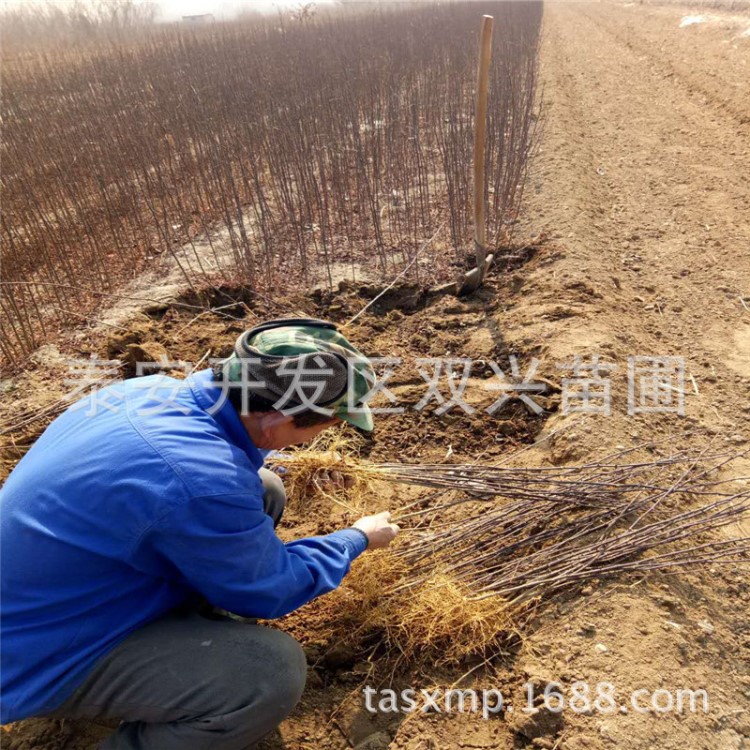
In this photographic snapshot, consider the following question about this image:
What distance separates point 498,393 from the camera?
293 centimetres

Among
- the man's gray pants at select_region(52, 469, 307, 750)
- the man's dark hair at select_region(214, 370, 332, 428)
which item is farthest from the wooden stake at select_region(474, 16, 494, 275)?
the man's gray pants at select_region(52, 469, 307, 750)

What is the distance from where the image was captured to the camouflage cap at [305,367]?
53.7 inches

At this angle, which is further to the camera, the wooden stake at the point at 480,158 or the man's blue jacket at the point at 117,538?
the wooden stake at the point at 480,158

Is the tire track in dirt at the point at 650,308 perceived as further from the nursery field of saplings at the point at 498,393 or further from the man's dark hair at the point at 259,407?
the man's dark hair at the point at 259,407

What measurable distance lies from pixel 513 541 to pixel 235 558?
111cm

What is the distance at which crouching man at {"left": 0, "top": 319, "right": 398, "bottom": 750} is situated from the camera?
125 cm

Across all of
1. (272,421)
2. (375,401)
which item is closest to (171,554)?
(272,421)

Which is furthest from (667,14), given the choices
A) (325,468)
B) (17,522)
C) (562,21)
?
(17,522)

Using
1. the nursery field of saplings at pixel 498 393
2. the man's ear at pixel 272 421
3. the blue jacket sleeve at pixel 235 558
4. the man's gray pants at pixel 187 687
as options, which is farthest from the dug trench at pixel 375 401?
the man's ear at pixel 272 421

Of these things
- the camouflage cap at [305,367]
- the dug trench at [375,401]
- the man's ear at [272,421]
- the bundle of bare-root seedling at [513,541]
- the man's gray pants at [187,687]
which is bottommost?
the dug trench at [375,401]

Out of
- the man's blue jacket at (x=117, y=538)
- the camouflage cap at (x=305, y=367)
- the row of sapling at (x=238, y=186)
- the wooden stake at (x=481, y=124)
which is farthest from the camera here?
the row of sapling at (x=238, y=186)

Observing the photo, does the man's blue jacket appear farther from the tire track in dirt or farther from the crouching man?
the tire track in dirt

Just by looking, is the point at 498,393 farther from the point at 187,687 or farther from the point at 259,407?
the point at 187,687

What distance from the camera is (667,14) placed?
16.0m
